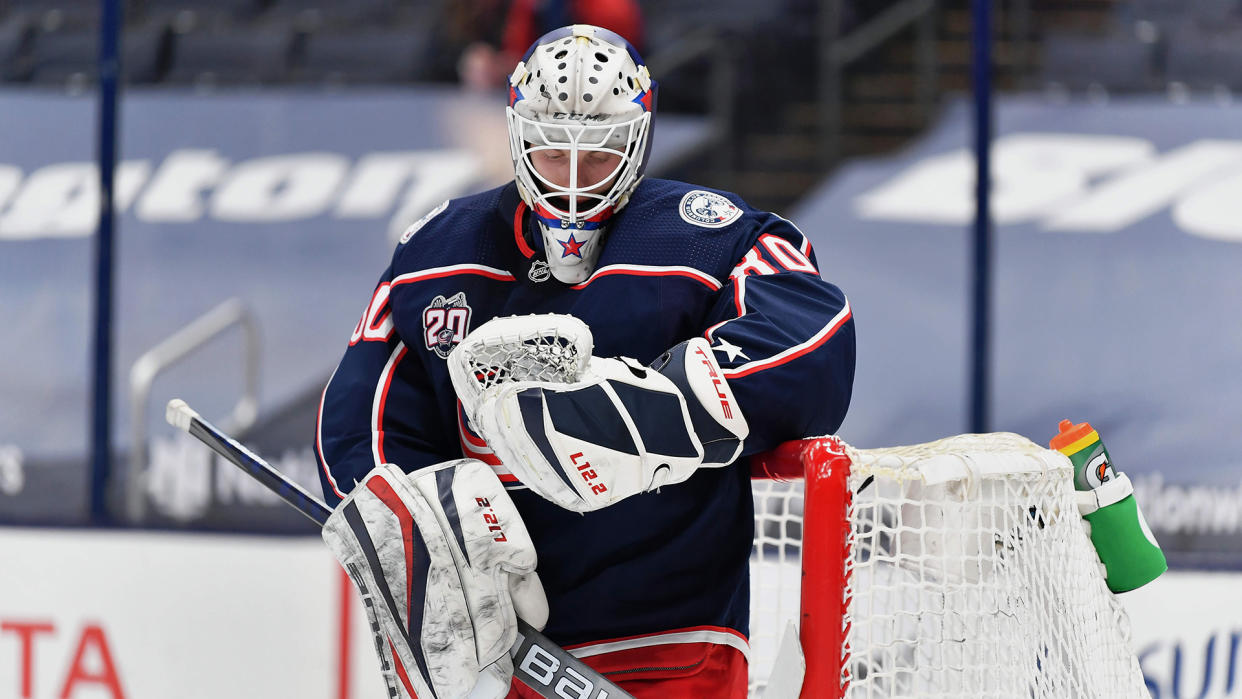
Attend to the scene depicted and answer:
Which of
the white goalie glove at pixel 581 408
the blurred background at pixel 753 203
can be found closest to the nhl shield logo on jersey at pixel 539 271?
the white goalie glove at pixel 581 408

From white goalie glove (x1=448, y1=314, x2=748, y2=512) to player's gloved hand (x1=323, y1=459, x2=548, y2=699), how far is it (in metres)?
0.11

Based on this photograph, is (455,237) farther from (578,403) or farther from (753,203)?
(753,203)

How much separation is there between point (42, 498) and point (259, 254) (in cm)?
77

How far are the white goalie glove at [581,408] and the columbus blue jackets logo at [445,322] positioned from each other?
0.66ft

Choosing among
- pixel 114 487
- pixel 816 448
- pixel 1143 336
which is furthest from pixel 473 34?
pixel 816 448

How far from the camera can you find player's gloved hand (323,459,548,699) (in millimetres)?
1236

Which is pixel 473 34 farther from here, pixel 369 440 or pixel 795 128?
pixel 369 440

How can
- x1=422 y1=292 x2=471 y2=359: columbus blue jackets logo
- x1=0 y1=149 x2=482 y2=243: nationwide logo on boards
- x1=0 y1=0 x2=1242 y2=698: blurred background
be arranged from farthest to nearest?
x1=0 y1=149 x2=482 y2=243: nationwide logo on boards < x1=0 y1=0 x2=1242 y2=698: blurred background < x1=422 y1=292 x2=471 y2=359: columbus blue jackets logo

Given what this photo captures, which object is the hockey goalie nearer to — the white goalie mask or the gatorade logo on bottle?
the white goalie mask

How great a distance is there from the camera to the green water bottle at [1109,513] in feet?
4.47

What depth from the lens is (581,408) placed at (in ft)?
3.62

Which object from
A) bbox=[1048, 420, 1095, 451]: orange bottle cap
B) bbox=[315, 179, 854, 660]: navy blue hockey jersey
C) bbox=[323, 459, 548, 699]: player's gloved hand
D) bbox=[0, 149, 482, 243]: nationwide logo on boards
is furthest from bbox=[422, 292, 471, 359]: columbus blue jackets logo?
bbox=[0, 149, 482, 243]: nationwide logo on boards

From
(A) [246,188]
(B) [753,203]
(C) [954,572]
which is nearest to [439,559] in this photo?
(C) [954,572]

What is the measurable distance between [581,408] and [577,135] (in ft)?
1.05
